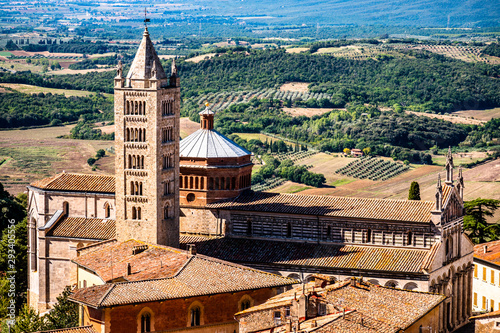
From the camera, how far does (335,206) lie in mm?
61406

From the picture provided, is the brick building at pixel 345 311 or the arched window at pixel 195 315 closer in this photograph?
the brick building at pixel 345 311

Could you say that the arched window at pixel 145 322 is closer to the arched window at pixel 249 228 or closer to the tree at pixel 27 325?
the tree at pixel 27 325

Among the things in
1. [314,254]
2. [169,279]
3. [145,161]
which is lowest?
[314,254]

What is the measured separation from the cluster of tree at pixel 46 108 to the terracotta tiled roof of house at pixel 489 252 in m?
93.3

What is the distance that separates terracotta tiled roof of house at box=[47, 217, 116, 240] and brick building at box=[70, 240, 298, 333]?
6833 mm

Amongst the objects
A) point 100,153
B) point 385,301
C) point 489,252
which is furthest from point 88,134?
point 385,301

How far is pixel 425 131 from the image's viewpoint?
6452 inches

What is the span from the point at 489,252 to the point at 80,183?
28.3m

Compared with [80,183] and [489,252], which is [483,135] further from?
[80,183]

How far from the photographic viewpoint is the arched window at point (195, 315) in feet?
167

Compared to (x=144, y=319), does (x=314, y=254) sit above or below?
above

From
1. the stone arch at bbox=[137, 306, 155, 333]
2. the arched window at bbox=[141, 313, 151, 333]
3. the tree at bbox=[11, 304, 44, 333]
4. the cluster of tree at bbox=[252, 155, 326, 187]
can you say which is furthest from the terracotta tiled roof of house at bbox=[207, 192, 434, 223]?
the cluster of tree at bbox=[252, 155, 326, 187]

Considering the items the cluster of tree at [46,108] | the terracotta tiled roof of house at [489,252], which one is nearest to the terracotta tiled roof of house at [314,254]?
the terracotta tiled roof of house at [489,252]

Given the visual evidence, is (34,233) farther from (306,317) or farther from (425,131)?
(425,131)
